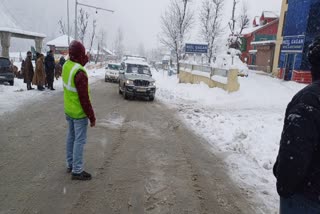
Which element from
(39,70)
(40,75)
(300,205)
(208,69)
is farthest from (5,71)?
(300,205)

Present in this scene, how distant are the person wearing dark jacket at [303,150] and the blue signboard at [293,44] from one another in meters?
27.3

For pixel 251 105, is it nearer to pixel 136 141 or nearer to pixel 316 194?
pixel 136 141

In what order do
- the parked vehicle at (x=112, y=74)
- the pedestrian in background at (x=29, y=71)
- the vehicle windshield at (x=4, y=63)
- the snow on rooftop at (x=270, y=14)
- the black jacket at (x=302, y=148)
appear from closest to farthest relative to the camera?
the black jacket at (x=302, y=148) → the pedestrian in background at (x=29, y=71) → the vehicle windshield at (x=4, y=63) → the parked vehicle at (x=112, y=74) → the snow on rooftop at (x=270, y=14)

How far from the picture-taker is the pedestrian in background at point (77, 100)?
16.5 ft

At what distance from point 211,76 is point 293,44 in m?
11.9

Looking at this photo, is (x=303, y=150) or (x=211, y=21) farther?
(x=211, y=21)

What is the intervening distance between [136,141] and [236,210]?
13.0ft

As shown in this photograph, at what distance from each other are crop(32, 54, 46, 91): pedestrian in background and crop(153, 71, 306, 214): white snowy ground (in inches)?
278

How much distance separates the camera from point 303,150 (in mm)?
2025

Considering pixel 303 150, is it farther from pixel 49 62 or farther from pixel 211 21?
pixel 211 21

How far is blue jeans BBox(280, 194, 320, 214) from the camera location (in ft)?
7.13

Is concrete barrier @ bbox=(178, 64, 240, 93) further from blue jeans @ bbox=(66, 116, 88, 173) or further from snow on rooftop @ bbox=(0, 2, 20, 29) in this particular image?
snow on rooftop @ bbox=(0, 2, 20, 29)

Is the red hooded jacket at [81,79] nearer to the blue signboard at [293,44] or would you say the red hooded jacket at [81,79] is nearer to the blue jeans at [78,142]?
the blue jeans at [78,142]

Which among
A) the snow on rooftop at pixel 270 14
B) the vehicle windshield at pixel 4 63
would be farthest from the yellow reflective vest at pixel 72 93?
the snow on rooftop at pixel 270 14
